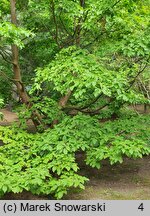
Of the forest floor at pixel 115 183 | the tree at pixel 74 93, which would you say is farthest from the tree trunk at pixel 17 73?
the forest floor at pixel 115 183

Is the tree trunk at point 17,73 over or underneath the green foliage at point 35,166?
over

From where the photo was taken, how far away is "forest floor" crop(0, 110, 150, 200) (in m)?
5.36

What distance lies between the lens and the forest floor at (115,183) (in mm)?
5355

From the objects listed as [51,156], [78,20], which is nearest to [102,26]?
[78,20]

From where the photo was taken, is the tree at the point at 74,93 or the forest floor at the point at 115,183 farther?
the forest floor at the point at 115,183

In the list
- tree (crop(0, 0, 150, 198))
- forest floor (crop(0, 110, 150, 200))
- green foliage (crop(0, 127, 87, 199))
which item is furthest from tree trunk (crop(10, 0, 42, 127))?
forest floor (crop(0, 110, 150, 200))

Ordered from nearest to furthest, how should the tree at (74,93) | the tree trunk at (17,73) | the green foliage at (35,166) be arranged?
the green foliage at (35,166)
the tree at (74,93)
the tree trunk at (17,73)

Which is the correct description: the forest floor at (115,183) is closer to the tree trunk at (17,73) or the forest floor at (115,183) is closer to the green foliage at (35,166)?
the green foliage at (35,166)

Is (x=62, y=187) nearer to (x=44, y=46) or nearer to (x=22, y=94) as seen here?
(x=22, y=94)

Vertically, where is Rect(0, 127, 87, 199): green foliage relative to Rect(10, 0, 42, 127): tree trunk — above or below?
below

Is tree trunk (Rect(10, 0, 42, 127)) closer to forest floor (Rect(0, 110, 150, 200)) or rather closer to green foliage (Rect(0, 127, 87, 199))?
green foliage (Rect(0, 127, 87, 199))

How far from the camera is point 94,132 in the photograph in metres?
5.66

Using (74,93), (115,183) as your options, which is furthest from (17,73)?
(115,183)

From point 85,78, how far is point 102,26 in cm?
230
